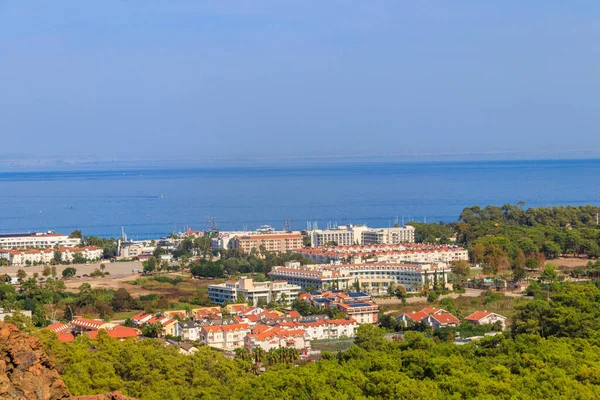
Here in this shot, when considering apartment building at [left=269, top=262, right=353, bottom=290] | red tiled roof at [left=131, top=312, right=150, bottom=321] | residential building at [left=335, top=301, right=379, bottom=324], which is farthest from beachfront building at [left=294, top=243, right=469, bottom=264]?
red tiled roof at [left=131, top=312, right=150, bottom=321]

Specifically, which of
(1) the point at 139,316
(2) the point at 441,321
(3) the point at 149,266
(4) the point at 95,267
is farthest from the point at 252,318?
(4) the point at 95,267

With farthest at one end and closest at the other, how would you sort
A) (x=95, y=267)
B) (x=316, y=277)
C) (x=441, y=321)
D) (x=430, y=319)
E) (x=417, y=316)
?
(x=95, y=267) → (x=316, y=277) → (x=417, y=316) → (x=430, y=319) → (x=441, y=321)

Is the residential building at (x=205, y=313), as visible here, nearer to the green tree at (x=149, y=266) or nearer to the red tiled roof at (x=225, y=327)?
the red tiled roof at (x=225, y=327)

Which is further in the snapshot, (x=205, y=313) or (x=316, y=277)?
(x=316, y=277)

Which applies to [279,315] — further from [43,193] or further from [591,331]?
[43,193]

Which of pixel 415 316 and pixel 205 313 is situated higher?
pixel 415 316

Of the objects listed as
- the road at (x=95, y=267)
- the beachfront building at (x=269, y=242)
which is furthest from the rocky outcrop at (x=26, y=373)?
the beachfront building at (x=269, y=242)

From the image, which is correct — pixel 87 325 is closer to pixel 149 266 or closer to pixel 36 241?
pixel 149 266
